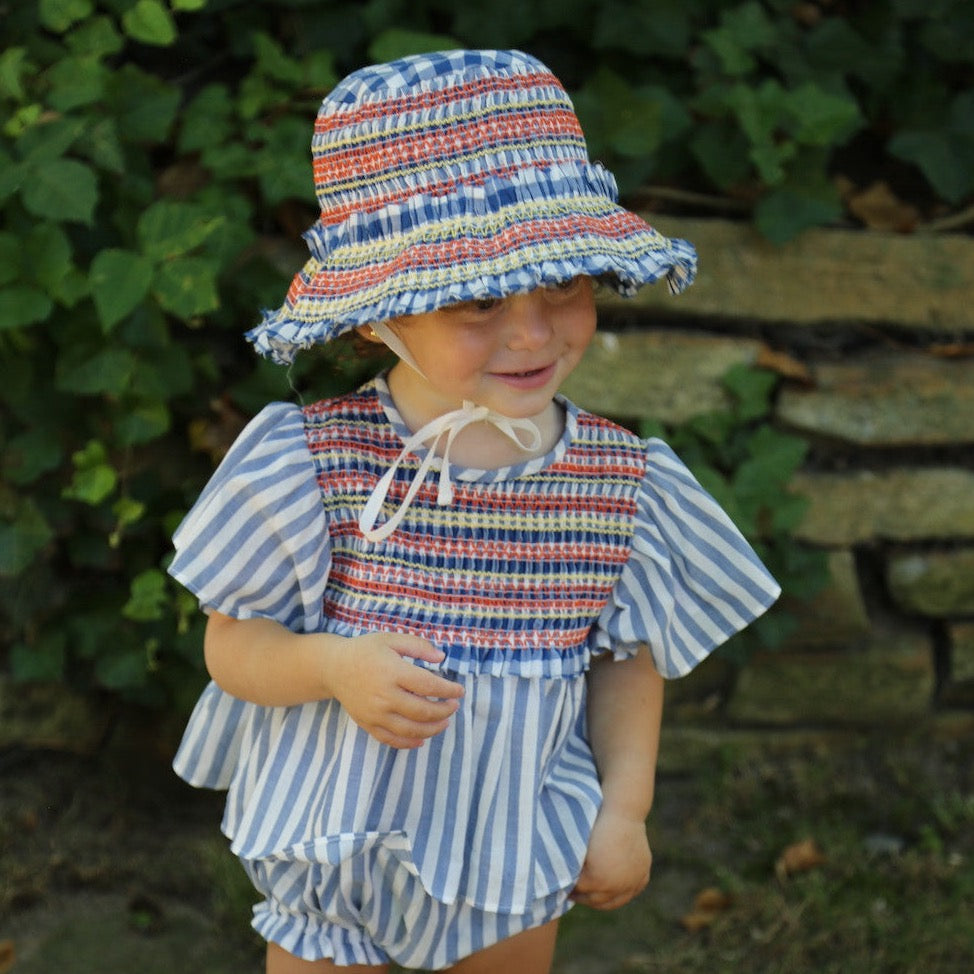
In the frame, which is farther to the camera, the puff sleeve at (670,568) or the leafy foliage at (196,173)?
the leafy foliage at (196,173)

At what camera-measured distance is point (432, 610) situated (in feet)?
5.65

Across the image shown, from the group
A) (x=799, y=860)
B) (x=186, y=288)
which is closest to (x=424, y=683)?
(x=186, y=288)

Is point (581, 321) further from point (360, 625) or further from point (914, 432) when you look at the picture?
point (914, 432)

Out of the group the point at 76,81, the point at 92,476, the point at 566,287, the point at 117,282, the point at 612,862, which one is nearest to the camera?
the point at 566,287

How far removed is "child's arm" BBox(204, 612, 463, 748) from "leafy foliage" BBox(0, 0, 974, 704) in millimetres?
785

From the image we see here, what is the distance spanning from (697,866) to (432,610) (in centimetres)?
136

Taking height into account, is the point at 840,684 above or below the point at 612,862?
below

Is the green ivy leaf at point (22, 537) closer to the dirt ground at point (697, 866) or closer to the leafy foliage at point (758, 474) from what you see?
the dirt ground at point (697, 866)

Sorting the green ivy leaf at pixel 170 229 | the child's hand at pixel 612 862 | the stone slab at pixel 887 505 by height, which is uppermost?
the green ivy leaf at pixel 170 229

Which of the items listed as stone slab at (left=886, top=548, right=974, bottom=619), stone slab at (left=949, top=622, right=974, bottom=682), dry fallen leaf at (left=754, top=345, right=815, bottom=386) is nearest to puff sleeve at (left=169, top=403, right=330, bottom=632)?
dry fallen leaf at (left=754, top=345, right=815, bottom=386)

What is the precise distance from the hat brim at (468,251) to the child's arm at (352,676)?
1.16ft

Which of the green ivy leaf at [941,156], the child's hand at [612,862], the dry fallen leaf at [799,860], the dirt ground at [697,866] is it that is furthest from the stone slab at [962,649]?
the child's hand at [612,862]

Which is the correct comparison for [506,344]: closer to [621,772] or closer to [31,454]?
[621,772]

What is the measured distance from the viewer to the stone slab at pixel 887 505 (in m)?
2.91
